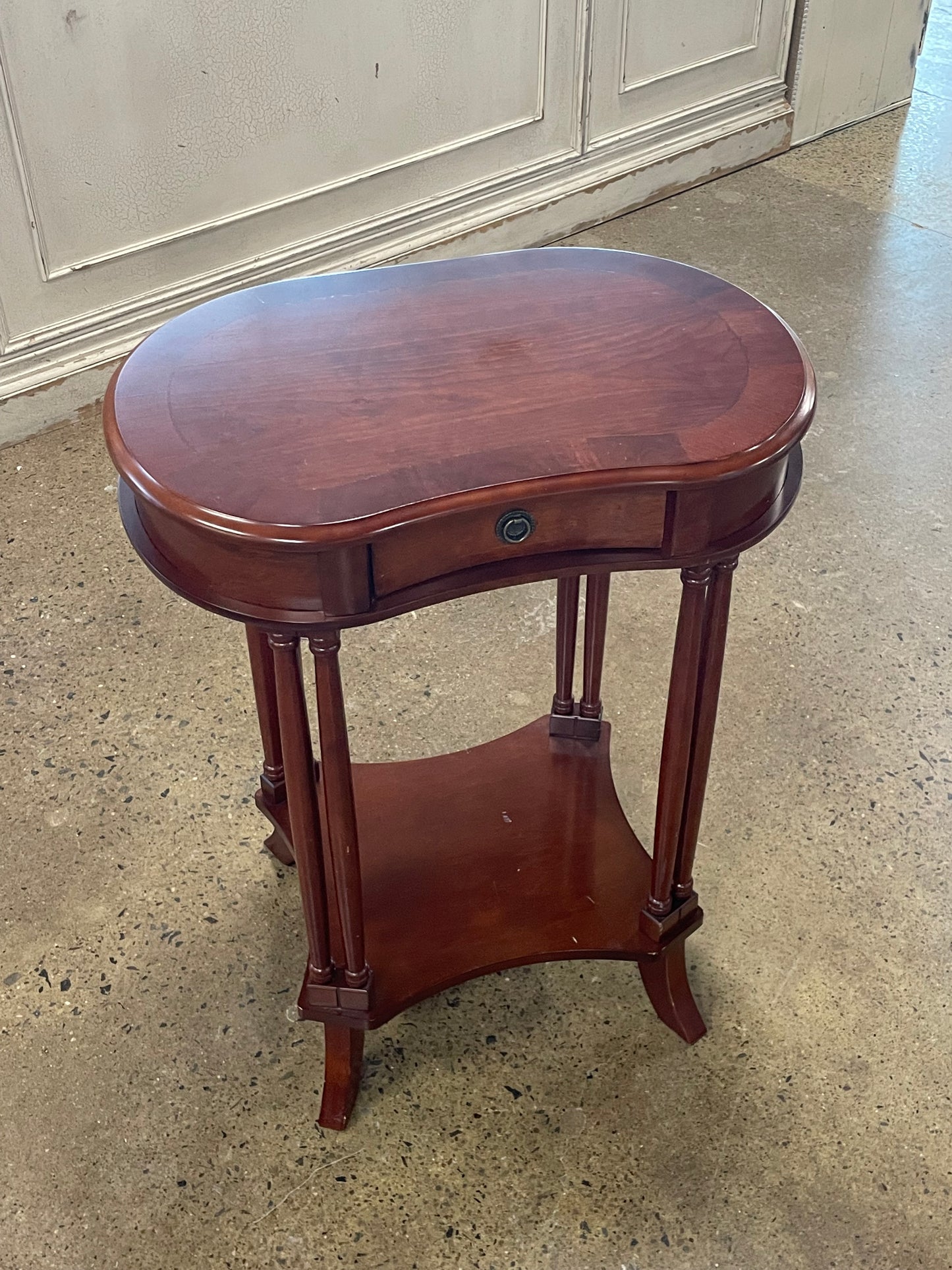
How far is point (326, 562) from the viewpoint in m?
1.19

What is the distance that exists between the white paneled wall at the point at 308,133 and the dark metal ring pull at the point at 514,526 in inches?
75.8

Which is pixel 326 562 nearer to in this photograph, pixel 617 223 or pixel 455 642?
pixel 455 642

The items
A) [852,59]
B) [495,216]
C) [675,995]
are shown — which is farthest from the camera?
[852,59]

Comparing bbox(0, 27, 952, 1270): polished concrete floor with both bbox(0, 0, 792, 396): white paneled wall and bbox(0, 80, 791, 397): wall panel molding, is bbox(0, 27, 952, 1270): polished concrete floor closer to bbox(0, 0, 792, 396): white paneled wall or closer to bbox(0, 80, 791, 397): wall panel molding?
bbox(0, 80, 791, 397): wall panel molding

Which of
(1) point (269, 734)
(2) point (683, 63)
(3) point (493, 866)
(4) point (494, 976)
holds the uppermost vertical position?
(2) point (683, 63)

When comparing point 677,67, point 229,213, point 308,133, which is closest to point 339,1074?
point 229,213

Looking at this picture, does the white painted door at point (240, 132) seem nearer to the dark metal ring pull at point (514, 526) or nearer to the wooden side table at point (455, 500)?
the wooden side table at point (455, 500)

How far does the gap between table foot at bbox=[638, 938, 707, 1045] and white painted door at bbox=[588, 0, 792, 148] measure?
2.65 m

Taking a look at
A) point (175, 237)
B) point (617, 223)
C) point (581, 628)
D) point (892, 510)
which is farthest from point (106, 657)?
point (617, 223)

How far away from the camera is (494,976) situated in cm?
185

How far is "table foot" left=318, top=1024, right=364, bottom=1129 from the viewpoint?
5.34 ft

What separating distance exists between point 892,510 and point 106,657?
164cm

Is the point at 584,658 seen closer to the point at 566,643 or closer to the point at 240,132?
the point at 566,643

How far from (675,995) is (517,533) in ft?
2.68
